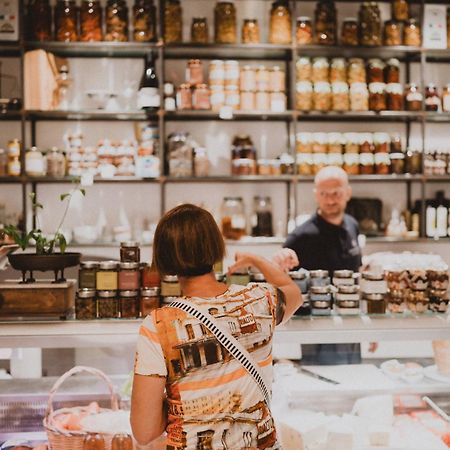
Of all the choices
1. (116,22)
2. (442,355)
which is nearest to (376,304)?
(442,355)

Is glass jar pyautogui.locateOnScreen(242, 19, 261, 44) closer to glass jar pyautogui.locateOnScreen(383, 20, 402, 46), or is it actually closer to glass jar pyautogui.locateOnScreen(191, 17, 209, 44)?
glass jar pyautogui.locateOnScreen(191, 17, 209, 44)

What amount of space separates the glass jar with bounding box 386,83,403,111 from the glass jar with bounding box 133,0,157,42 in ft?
5.46

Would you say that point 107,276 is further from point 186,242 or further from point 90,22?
point 90,22

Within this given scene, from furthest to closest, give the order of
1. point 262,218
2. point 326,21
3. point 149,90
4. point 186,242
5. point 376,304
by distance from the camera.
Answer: point 262,218 → point 326,21 → point 149,90 → point 376,304 → point 186,242

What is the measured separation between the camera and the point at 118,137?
484 cm

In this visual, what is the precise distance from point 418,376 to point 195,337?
3.89 ft

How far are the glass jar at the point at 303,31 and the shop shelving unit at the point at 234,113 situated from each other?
0.05m

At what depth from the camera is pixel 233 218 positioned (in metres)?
4.74

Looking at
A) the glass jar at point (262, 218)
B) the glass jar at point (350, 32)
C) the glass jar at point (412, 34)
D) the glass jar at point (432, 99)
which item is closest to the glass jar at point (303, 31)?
the glass jar at point (350, 32)

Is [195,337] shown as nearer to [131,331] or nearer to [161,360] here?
[161,360]

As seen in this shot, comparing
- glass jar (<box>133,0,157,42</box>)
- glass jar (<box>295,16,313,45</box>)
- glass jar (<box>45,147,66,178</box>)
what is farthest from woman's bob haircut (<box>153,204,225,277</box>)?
glass jar (<box>295,16,313,45</box>)

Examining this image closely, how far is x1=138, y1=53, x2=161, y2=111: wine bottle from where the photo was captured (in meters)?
4.48

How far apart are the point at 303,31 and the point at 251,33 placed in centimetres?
36

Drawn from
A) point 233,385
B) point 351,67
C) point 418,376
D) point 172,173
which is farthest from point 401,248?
point 233,385
